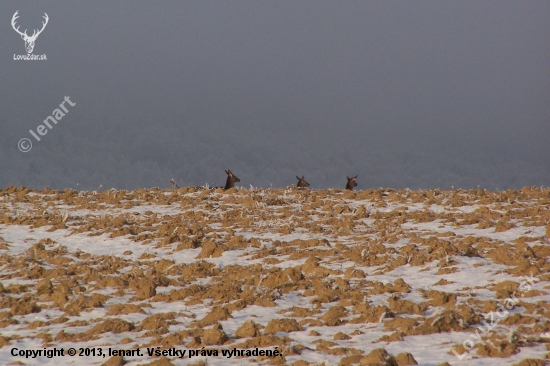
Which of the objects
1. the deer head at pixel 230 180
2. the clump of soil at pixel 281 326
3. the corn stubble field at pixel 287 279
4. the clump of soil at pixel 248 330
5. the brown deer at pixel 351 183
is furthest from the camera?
the brown deer at pixel 351 183

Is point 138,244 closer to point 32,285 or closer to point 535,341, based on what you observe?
point 32,285

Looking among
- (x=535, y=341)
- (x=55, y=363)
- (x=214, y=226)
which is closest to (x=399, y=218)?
(x=214, y=226)

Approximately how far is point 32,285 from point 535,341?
1039 cm

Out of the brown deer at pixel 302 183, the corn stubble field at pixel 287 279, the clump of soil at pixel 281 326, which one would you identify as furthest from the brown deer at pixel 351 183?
the clump of soil at pixel 281 326

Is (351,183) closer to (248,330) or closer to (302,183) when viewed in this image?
(302,183)

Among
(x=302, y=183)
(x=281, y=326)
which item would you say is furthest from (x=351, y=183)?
(x=281, y=326)

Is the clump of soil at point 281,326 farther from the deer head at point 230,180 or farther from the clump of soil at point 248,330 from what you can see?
the deer head at point 230,180

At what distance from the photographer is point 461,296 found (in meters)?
11.0

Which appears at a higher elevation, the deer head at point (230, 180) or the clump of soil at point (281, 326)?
the deer head at point (230, 180)

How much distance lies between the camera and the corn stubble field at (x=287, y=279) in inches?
360

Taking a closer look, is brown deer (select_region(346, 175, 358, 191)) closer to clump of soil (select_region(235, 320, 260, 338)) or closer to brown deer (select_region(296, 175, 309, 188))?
brown deer (select_region(296, 175, 309, 188))

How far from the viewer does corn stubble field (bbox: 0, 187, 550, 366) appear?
9.14m

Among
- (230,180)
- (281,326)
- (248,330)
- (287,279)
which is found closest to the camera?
(248,330)

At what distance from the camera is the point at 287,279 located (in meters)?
12.1
